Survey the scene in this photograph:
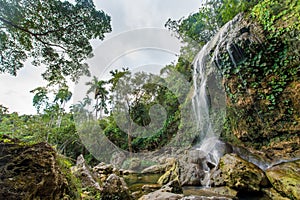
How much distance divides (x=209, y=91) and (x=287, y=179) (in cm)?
556

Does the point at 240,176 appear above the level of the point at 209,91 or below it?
below

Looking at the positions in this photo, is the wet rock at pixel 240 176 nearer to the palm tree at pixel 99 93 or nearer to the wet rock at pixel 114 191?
the wet rock at pixel 114 191

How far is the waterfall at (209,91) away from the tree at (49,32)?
498 centimetres

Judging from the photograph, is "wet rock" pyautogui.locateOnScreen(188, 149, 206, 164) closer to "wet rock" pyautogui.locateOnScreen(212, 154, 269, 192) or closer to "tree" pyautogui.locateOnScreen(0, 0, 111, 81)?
"wet rock" pyautogui.locateOnScreen(212, 154, 269, 192)

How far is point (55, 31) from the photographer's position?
4.86m

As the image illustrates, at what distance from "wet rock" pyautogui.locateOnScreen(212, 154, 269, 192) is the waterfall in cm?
226

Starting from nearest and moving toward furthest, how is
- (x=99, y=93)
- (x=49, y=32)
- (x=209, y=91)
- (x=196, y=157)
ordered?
1. (x=49, y=32)
2. (x=196, y=157)
3. (x=209, y=91)
4. (x=99, y=93)

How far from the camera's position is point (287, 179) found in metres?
3.27

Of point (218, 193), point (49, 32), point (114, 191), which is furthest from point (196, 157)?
point (49, 32)

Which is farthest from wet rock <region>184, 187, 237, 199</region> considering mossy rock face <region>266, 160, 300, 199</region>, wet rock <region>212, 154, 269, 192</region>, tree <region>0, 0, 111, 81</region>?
tree <region>0, 0, 111, 81</region>

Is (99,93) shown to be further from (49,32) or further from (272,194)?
(272,194)

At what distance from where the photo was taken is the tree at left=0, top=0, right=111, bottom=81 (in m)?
4.40

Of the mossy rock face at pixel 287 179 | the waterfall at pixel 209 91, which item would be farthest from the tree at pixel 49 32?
the mossy rock face at pixel 287 179

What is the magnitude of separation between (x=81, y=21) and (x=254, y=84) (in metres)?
6.19
